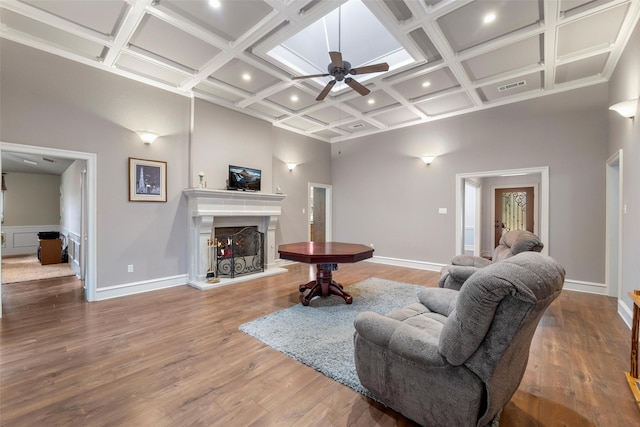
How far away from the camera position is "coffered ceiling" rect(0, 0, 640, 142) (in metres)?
2.69

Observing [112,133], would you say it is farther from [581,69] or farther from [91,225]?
[581,69]

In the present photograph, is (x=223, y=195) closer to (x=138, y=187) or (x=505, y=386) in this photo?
(x=138, y=187)

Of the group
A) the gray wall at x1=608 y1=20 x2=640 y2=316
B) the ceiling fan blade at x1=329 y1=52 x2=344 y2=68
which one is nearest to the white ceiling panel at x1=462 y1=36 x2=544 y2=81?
the gray wall at x1=608 y1=20 x2=640 y2=316

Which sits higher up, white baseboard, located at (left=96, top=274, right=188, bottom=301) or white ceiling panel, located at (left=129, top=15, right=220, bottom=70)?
white ceiling panel, located at (left=129, top=15, right=220, bottom=70)

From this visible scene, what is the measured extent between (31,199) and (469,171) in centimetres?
1163

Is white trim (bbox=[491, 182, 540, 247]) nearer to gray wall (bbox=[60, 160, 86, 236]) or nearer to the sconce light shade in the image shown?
the sconce light shade

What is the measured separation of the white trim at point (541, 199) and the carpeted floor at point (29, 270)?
762cm

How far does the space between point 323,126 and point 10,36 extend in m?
4.88

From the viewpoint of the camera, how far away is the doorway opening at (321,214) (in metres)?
7.46

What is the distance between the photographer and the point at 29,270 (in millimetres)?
5367

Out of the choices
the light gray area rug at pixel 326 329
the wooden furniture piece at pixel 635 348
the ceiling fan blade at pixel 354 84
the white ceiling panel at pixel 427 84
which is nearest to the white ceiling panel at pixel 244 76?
the ceiling fan blade at pixel 354 84

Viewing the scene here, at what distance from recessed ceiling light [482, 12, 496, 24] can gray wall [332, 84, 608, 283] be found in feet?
8.42

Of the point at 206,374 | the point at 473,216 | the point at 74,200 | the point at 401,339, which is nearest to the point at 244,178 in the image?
the point at 74,200

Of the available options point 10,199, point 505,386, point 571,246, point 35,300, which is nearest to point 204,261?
point 35,300
